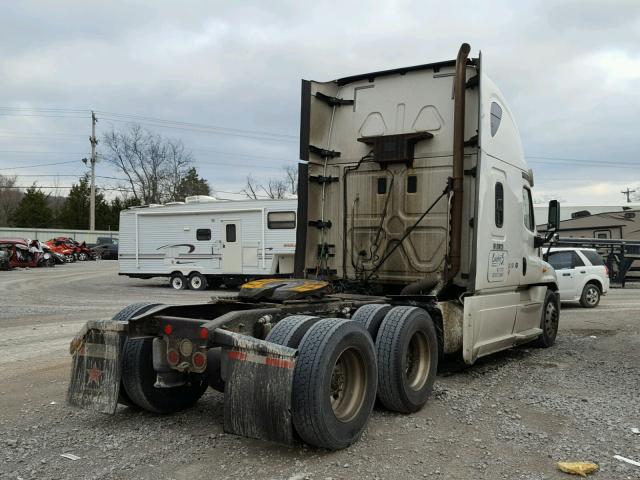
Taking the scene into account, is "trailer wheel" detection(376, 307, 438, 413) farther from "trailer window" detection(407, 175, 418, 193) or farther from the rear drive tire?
the rear drive tire

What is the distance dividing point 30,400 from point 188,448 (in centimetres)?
231

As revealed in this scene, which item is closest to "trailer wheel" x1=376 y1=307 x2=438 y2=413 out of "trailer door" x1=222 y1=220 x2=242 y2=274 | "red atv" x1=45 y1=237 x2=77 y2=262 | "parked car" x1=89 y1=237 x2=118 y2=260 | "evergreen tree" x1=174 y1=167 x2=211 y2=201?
"trailer door" x1=222 y1=220 x2=242 y2=274

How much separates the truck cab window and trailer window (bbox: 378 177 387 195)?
205 cm

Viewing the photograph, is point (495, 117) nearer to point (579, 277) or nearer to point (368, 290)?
point (368, 290)

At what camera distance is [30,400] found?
5.76 m

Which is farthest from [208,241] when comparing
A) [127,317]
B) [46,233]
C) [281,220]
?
[46,233]

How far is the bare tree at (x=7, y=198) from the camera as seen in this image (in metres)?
75.8

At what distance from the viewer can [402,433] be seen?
15.6ft

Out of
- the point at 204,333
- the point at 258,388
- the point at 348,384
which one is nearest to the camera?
the point at 258,388

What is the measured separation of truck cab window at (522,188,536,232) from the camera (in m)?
8.05

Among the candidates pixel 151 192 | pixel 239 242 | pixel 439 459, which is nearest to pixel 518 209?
pixel 439 459

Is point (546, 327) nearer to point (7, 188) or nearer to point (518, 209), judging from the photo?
point (518, 209)

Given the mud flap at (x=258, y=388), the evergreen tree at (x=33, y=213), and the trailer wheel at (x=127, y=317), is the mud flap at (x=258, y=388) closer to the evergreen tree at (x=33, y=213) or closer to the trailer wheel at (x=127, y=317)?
the trailer wheel at (x=127, y=317)

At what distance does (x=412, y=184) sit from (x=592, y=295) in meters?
10.3
